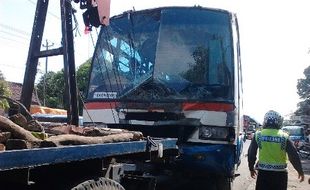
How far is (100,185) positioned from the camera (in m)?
3.68

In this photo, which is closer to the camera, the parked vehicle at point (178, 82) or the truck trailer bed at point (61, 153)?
the truck trailer bed at point (61, 153)

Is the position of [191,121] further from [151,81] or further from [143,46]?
[143,46]

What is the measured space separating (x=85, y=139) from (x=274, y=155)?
3.37 m

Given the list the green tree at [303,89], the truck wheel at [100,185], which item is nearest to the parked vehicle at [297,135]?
the truck wheel at [100,185]

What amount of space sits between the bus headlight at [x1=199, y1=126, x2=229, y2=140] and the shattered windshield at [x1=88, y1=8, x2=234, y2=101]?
0.43 metres

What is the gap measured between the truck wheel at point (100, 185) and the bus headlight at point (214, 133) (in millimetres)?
2758

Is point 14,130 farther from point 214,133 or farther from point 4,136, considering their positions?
point 214,133

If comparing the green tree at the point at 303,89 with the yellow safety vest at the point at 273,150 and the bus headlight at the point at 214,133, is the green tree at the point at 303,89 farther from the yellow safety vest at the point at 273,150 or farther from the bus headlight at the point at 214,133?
the yellow safety vest at the point at 273,150

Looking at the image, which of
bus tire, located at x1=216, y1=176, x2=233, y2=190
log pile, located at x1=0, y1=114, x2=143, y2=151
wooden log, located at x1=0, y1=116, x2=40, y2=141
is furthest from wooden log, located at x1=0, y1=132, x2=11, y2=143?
bus tire, located at x1=216, y1=176, x2=233, y2=190

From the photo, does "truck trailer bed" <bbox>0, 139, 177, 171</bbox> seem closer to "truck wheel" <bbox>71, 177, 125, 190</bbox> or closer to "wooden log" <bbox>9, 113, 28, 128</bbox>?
"truck wheel" <bbox>71, 177, 125, 190</bbox>

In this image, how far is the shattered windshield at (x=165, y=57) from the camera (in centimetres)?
677

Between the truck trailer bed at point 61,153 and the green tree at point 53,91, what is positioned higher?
the green tree at point 53,91

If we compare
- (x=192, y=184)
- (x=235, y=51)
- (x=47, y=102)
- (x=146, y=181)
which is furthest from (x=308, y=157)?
(x=47, y=102)

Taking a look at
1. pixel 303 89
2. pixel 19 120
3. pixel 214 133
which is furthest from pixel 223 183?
pixel 303 89
